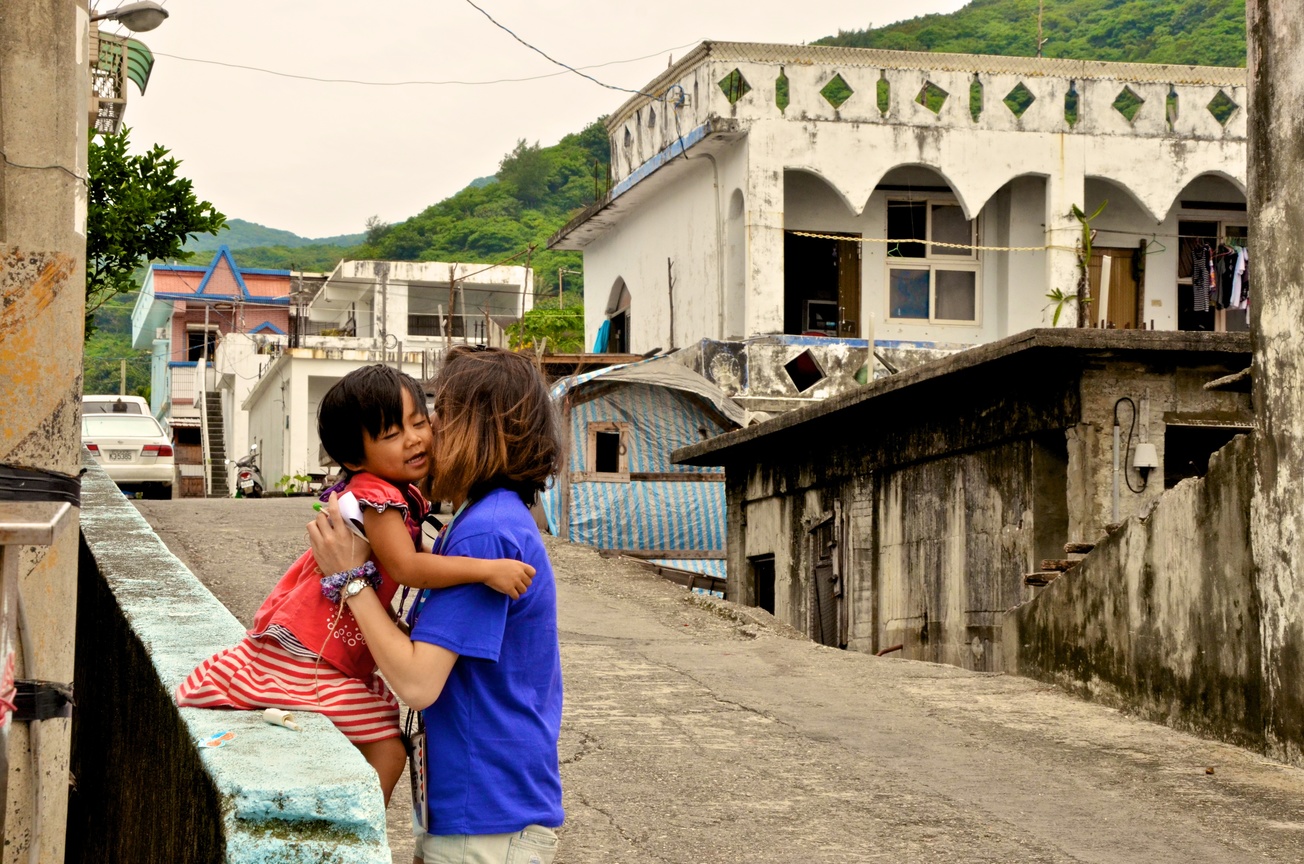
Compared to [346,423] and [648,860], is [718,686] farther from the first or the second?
[346,423]

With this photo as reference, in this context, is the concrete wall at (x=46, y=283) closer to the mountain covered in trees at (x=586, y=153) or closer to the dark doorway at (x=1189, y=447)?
the dark doorway at (x=1189, y=447)

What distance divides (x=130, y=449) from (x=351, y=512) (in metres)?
21.8

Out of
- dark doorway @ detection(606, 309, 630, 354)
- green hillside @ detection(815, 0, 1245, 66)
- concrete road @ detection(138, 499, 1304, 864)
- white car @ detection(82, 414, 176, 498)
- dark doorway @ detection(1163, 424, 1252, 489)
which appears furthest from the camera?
green hillside @ detection(815, 0, 1245, 66)

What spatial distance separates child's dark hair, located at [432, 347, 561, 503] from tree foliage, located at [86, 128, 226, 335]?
16.3 metres

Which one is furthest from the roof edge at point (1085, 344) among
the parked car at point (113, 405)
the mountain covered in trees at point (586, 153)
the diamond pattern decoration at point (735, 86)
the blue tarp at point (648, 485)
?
the parked car at point (113, 405)

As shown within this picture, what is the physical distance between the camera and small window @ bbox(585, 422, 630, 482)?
67.8 ft

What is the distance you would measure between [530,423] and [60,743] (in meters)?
1.90

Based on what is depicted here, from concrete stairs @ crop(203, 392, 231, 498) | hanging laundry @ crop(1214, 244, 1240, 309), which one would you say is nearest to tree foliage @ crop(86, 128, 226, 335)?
hanging laundry @ crop(1214, 244, 1240, 309)

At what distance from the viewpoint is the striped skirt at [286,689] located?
2.81m

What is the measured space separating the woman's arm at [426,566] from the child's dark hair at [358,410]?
20 centimetres

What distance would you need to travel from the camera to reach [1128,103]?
2194cm

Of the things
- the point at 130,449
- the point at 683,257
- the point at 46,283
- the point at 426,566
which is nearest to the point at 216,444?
the point at 130,449

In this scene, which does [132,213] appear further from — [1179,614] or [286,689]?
[286,689]

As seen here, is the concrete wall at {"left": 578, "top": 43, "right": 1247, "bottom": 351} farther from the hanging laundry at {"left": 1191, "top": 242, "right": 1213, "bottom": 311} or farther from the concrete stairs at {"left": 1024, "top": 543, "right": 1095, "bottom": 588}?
the concrete stairs at {"left": 1024, "top": 543, "right": 1095, "bottom": 588}
